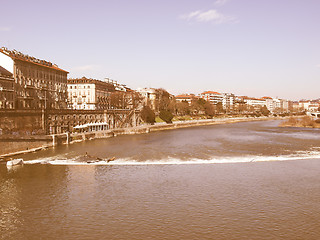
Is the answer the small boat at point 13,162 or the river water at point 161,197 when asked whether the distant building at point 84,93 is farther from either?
the small boat at point 13,162

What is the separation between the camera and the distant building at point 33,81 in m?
72.1

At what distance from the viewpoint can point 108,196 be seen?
92.7 ft

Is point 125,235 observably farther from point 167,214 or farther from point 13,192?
point 13,192

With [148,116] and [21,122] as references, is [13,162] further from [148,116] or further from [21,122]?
[148,116]

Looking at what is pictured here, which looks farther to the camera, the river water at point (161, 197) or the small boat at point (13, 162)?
the small boat at point (13, 162)

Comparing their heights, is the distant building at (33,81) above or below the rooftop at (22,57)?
below

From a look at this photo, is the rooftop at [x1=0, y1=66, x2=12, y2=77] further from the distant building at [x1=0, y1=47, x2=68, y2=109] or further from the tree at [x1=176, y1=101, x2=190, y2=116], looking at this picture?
the tree at [x1=176, y1=101, x2=190, y2=116]

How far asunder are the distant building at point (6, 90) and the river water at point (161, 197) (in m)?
24.4

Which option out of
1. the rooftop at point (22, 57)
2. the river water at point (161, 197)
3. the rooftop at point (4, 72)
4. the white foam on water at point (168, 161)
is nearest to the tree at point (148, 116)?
the rooftop at point (22, 57)

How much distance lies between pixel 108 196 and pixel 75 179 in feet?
24.1

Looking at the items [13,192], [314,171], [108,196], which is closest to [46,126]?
[13,192]

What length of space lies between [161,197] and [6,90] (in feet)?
170

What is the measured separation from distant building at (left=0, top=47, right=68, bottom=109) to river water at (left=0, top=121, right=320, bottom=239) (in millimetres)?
31703

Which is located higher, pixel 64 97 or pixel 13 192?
pixel 64 97
